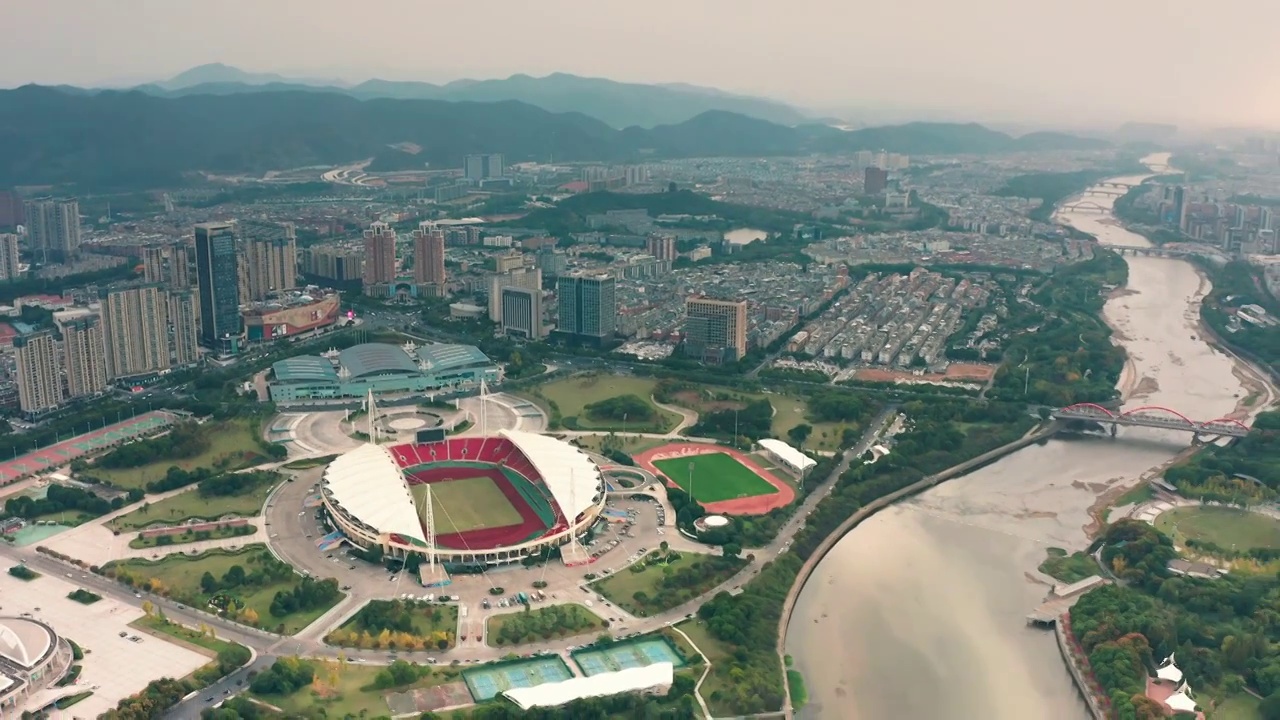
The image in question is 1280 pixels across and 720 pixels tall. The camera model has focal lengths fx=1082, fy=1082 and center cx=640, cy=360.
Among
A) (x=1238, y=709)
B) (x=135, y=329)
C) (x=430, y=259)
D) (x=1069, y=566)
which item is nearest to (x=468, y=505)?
(x=1069, y=566)

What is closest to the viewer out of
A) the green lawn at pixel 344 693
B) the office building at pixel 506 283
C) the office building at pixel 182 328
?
the green lawn at pixel 344 693

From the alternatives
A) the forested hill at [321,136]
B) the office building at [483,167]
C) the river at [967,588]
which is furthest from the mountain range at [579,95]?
the river at [967,588]

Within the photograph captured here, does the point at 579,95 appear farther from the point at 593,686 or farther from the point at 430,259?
the point at 593,686

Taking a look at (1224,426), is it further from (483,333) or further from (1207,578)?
(483,333)

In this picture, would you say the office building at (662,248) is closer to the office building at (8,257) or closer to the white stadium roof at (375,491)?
the office building at (8,257)

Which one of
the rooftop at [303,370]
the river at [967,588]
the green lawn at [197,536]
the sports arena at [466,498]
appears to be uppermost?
the rooftop at [303,370]

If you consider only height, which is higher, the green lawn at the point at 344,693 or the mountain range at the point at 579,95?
the mountain range at the point at 579,95

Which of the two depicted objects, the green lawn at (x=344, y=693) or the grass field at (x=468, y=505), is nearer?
the green lawn at (x=344, y=693)

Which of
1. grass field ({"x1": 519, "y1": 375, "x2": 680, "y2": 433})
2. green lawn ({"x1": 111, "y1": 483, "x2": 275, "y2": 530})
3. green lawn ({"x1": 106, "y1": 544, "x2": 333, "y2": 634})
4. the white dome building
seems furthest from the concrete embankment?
green lawn ({"x1": 111, "y1": 483, "x2": 275, "y2": 530})
